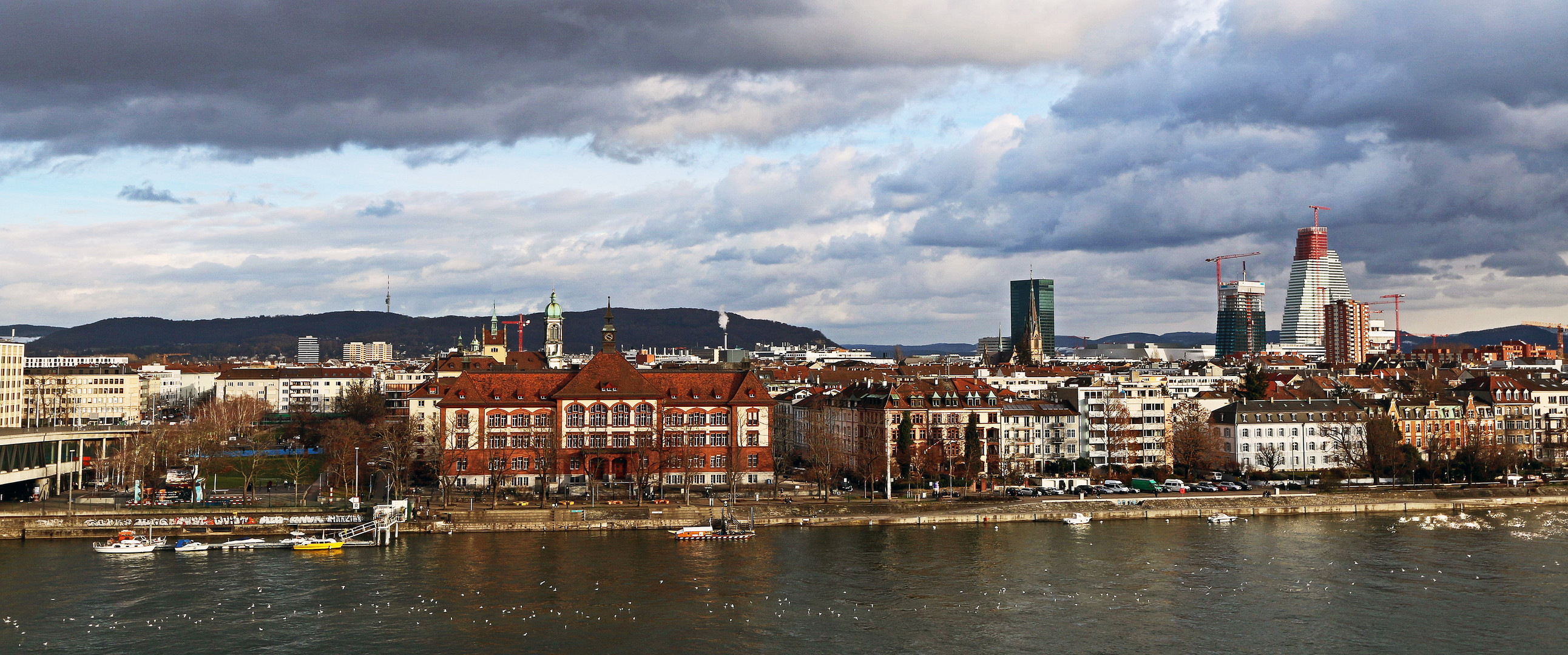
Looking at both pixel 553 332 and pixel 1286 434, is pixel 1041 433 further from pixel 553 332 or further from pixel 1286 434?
pixel 553 332

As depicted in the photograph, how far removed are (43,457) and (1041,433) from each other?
250 feet

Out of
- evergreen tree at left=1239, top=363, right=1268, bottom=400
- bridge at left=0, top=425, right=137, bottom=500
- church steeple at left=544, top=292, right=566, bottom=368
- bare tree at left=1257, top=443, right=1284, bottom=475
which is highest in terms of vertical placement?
church steeple at left=544, top=292, right=566, bottom=368

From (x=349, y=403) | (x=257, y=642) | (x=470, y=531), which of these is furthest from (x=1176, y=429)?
(x=349, y=403)

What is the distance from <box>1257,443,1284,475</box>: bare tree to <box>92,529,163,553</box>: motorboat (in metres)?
85.9

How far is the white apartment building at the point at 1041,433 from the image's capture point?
106 metres

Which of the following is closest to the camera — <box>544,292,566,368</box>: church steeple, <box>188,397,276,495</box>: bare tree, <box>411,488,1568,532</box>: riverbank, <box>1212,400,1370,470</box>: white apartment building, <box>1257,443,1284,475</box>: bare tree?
<box>411,488,1568,532</box>: riverbank

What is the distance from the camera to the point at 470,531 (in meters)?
75.7

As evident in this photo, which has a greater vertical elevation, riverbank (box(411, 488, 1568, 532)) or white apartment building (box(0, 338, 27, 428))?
white apartment building (box(0, 338, 27, 428))

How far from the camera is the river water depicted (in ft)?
157

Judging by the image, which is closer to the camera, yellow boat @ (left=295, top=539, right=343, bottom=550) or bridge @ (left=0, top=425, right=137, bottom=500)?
yellow boat @ (left=295, top=539, right=343, bottom=550)

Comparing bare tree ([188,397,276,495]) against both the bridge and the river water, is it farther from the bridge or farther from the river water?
the river water

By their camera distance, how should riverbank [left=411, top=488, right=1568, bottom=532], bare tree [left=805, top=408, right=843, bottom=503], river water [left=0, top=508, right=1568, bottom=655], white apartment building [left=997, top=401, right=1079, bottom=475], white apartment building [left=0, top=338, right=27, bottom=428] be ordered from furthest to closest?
white apartment building [left=0, top=338, right=27, bottom=428] < white apartment building [left=997, top=401, right=1079, bottom=475] < bare tree [left=805, top=408, right=843, bottom=503] < riverbank [left=411, top=488, right=1568, bottom=532] < river water [left=0, top=508, right=1568, bottom=655]

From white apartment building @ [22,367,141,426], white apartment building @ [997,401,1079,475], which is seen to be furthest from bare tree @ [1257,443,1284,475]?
white apartment building @ [22,367,141,426]

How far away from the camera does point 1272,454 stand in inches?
4247
